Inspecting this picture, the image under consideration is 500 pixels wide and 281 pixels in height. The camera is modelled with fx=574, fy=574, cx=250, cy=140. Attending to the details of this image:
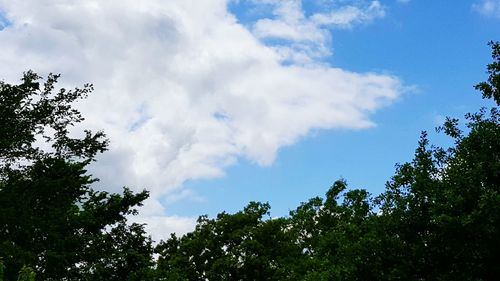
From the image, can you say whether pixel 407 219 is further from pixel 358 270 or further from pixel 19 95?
pixel 19 95

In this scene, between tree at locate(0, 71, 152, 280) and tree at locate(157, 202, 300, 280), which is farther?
tree at locate(157, 202, 300, 280)

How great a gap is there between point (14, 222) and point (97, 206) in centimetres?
1389

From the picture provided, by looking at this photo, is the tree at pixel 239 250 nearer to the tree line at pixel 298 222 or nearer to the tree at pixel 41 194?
the tree line at pixel 298 222

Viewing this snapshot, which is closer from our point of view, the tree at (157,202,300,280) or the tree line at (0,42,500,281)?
the tree line at (0,42,500,281)

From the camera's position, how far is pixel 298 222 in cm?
4959

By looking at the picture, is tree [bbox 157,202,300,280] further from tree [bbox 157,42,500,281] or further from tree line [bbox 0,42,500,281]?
tree [bbox 157,42,500,281]

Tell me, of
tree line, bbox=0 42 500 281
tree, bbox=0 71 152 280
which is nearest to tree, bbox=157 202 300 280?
tree line, bbox=0 42 500 281

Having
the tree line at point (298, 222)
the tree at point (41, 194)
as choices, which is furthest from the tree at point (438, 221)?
the tree at point (41, 194)

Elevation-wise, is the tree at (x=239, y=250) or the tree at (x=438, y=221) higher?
the tree at (x=239, y=250)

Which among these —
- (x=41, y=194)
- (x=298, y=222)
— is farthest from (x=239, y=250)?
(x=41, y=194)

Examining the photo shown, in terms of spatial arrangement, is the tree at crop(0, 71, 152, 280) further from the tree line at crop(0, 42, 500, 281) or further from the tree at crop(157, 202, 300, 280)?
the tree at crop(157, 202, 300, 280)

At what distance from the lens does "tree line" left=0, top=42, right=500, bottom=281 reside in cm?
2333

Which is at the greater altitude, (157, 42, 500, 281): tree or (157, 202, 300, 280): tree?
(157, 202, 300, 280): tree

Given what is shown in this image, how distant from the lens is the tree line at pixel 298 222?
2333cm
